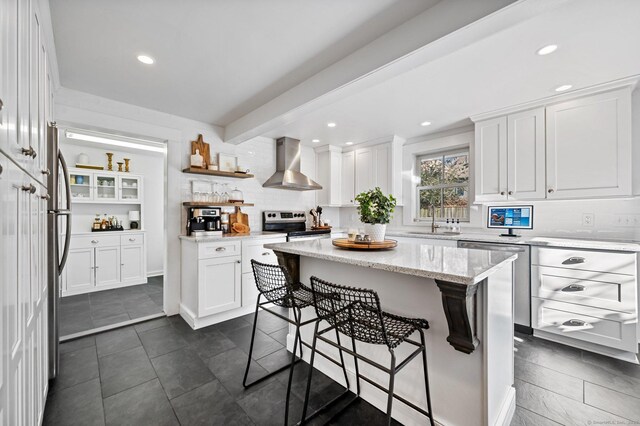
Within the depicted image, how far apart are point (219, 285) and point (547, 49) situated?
142 inches

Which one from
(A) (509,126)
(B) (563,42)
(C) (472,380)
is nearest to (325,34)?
(B) (563,42)

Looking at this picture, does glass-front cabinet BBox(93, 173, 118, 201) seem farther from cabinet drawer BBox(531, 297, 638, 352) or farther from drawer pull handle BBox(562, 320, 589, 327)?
drawer pull handle BBox(562, 320, 589, 327)

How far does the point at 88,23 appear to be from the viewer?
1.75 meters

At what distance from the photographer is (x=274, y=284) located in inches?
72.4

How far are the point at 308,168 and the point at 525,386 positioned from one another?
3.96 m

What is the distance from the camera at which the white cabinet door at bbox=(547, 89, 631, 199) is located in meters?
2.43

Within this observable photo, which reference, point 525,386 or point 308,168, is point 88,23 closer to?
point 308,168

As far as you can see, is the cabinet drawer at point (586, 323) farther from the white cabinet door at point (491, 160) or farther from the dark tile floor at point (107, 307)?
the dark tile floor at point (107, 307)

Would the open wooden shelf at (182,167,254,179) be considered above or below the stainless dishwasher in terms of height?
above

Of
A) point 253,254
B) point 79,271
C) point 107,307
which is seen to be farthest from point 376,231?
point 79,271

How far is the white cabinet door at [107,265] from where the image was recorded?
13.8 ft

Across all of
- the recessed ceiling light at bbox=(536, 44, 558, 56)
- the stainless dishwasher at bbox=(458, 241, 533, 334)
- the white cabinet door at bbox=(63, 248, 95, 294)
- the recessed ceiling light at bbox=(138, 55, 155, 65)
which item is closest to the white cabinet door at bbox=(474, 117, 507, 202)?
the stainless dishwasher at bbox=(458, 241, 533, 334)

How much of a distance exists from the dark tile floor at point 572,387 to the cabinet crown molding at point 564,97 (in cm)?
239

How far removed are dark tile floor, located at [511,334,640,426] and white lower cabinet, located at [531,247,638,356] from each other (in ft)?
0.48
